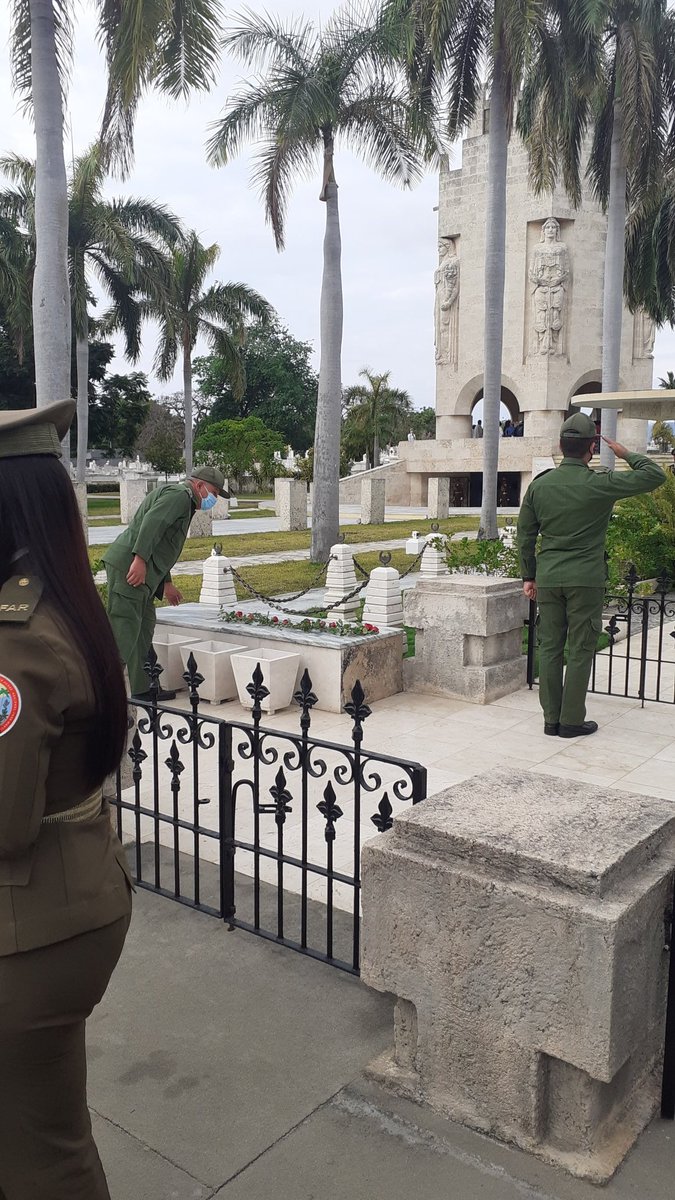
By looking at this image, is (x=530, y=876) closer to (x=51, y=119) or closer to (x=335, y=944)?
(x=335, y=944)

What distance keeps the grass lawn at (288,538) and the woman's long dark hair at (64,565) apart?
1634cm

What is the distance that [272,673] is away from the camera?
7535mm

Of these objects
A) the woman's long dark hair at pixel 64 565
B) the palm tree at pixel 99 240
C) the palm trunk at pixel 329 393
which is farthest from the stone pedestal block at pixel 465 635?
the palm tree at pixel 99 240

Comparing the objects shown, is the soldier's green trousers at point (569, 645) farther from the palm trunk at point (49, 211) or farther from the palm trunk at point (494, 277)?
the palm trunk at point (494, 277)

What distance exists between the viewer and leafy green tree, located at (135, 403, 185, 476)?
55281 mm

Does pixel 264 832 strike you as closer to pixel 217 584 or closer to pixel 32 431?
pixel 32 431

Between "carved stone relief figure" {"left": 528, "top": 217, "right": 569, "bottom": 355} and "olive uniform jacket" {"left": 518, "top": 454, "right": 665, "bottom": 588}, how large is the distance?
118ft

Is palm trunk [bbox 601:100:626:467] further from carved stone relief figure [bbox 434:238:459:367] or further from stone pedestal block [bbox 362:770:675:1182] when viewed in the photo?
carved stone relief figure [bbox 434:238:459:367]

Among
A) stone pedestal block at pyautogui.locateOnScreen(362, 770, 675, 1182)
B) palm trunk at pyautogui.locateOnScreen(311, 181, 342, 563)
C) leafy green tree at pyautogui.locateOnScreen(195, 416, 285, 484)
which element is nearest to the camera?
stone pedestal block at pyautogui.locateOnScreen(362, 770, 675, 1182)

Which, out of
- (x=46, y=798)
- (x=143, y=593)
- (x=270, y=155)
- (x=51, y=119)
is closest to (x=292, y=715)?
(x=143, y=593)

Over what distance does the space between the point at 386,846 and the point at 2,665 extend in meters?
1.54

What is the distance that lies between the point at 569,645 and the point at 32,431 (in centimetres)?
566

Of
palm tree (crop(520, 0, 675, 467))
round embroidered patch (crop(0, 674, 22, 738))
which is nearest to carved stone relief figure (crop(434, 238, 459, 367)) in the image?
palm tree (crop(520, 0, 675, 467))

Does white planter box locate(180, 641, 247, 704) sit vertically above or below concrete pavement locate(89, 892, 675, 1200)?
above
